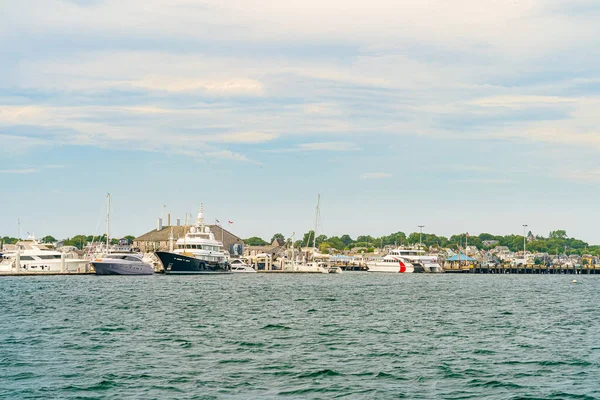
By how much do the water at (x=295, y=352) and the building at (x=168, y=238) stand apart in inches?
5106

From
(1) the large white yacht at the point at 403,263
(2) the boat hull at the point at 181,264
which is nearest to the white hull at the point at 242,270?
(2) the boat hull at the point at 181,264

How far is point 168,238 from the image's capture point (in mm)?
183875

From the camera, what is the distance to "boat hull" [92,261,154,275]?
119250 mm

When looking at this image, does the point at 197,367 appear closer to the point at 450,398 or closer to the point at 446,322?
the point at 450,398

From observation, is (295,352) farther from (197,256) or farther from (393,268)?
(393,268)

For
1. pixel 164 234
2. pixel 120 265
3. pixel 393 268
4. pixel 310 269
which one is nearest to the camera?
pixel 120 265

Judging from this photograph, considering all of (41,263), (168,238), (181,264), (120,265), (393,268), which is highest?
(168,238)

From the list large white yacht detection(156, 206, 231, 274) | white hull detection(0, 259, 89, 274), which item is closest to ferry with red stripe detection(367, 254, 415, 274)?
large white yacht detection(156, 206, 231, 274)

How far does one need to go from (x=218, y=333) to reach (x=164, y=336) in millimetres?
2881

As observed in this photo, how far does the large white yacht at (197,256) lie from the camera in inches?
4867

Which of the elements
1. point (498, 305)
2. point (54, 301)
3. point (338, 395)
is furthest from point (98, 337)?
point (498, 305)

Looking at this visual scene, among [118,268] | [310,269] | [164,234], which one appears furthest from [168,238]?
[118,268]

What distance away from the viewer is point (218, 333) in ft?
123

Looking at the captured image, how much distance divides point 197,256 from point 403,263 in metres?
67.9
